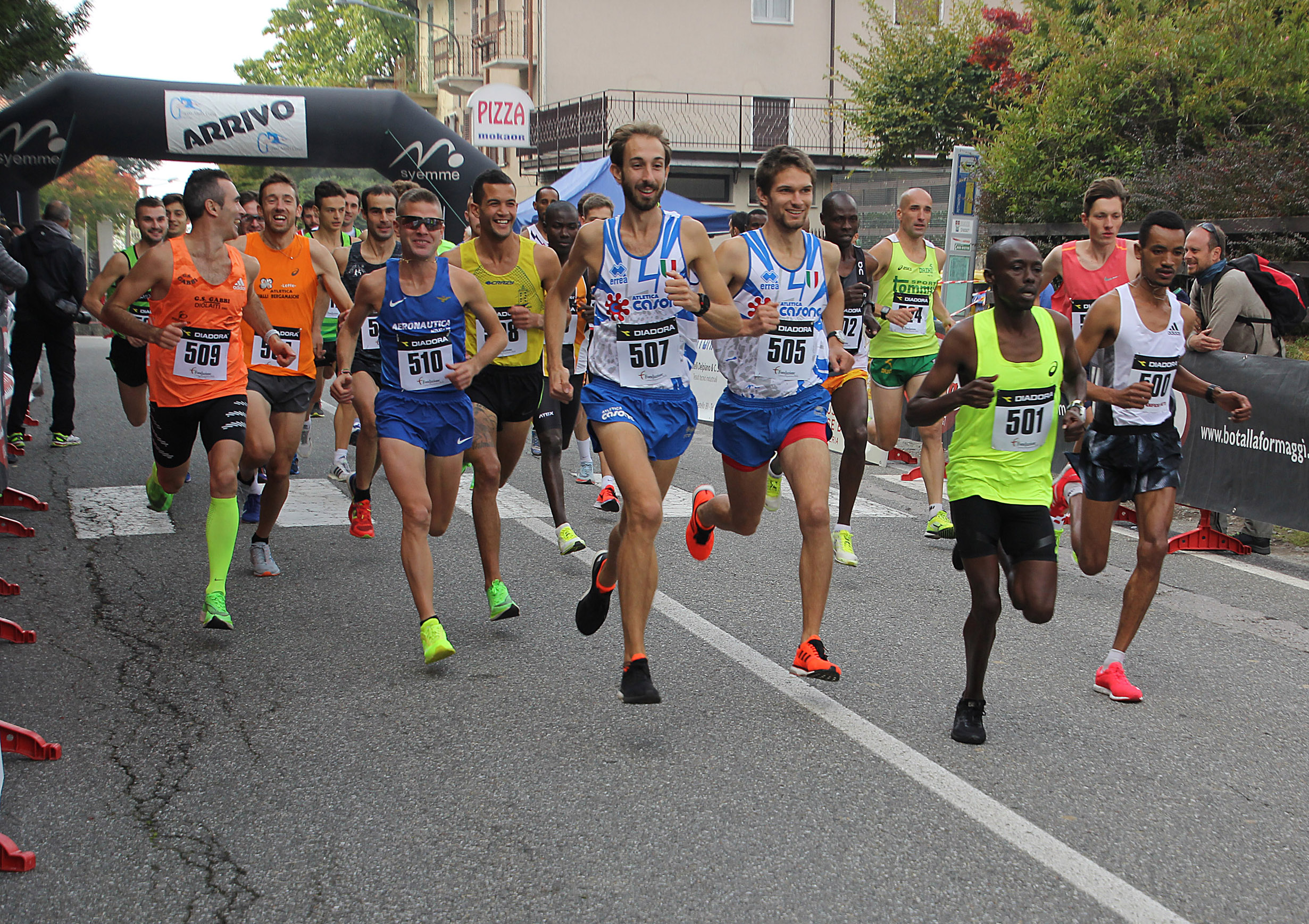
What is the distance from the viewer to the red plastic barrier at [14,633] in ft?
18.1

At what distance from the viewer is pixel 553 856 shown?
3488mm

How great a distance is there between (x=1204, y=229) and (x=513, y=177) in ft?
111

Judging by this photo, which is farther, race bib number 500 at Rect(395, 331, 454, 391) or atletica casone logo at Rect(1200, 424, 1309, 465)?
atletica casone logo at Rect(1200, 424, 1309, 465)

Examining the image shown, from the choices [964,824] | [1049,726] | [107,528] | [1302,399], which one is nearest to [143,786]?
[964,824]

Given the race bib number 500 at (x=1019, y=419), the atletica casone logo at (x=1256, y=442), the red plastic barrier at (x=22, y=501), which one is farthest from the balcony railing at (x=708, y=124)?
the race bib number 500 at (x=1019, y=419)

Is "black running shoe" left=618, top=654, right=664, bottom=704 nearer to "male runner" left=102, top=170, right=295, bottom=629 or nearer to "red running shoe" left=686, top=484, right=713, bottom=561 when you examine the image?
"red running shoe" left=686, top=484, right=713, bottom=561

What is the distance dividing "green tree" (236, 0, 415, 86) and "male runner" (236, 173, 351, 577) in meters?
67.3

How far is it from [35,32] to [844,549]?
24.7 ft

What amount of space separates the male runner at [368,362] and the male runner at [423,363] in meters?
1.64

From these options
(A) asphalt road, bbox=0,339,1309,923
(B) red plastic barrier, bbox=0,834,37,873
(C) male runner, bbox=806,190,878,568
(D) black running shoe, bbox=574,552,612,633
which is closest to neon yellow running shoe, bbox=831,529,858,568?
(C) male runner, bbox=806,190,878,568

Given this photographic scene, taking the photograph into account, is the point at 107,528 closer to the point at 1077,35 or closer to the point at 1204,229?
the point at 1204,229

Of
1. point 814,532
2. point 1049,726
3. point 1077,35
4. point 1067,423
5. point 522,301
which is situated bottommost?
point 1049,726

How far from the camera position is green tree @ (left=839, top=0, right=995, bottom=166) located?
24594 mm

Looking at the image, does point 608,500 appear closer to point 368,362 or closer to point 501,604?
point 368,362
